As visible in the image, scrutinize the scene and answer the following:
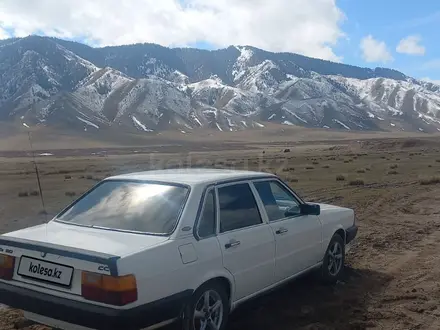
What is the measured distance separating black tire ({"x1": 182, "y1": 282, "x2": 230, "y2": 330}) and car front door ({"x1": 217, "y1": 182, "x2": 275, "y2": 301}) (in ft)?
0.56

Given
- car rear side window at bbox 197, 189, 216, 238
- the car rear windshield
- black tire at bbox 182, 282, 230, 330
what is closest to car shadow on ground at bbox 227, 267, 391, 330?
black tire at bbox 182, 282, 230, 330

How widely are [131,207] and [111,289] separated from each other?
106cm

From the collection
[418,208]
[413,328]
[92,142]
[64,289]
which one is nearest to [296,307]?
[413,328]

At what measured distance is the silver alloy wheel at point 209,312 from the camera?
4371mm

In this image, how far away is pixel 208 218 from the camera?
4617 mm

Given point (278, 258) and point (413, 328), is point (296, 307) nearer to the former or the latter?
point (278, 258)

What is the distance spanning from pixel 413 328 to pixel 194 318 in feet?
7.46

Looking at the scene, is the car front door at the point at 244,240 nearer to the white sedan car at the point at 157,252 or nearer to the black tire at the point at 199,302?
the white sedan car at the point at 157,252

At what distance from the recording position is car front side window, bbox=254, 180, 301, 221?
5.43 meters

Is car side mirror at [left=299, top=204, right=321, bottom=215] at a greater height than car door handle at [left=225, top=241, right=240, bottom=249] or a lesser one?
greater

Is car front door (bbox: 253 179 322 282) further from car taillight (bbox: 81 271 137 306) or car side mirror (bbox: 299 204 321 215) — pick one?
car taillight (bbox: 81 271 137 306)

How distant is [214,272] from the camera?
175 inches

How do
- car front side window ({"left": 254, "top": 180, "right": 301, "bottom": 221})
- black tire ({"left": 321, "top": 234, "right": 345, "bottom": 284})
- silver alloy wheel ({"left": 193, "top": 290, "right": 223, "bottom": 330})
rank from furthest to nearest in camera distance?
black tire ({"left": 321, "top": 234, "right": 345, "bottom": 284}) → car front side window ({"left": 254, "top": 180, "right": 301, "bottom": 221}) → silver alloy wheel ({"left": 193, "top": 290, "right": 223, "bottom": 330})

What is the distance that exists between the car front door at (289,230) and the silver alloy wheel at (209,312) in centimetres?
96
